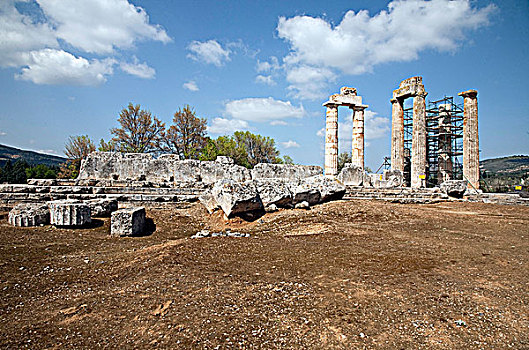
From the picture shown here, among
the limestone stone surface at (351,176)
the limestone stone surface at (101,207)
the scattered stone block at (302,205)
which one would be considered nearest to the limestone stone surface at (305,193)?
the scattered stone block at (302,205)

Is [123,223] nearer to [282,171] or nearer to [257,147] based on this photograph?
[282,171]

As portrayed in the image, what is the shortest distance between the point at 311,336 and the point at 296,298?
69 cm

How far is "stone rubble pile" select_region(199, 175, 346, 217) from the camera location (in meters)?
7.86

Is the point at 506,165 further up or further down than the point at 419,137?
further down

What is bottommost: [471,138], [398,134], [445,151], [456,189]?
[456,189]

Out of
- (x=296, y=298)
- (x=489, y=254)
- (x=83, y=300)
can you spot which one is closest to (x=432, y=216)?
(x=489, y=254)

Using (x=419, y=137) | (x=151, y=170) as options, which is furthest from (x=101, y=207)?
(x=419, y=137)

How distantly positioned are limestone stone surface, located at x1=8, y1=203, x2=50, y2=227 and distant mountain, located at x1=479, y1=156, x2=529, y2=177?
4924cm

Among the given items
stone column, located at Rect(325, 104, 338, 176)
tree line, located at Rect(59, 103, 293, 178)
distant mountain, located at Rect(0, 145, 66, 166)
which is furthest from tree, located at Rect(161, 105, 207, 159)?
distant mountain, located at Rect(0, 145, 66, 166)

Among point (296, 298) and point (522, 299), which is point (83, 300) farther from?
point (522, 299)

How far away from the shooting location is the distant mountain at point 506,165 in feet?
137

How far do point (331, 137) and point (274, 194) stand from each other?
13.1 meters

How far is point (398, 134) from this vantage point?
75.8 feet

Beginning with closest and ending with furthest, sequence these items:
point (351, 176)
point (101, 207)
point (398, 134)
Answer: point (101, 207) < point (351, 176) < point (398, 134)
